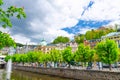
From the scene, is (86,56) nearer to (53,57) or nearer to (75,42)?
(53,57)

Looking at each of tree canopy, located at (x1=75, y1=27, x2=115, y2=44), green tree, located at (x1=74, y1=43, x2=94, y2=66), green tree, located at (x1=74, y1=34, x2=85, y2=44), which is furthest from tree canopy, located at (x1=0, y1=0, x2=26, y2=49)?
green tree, located at (x1=74, y1=34, x2=85, y2=44)

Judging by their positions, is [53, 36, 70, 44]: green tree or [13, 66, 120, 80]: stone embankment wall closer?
[13, 66, 120, 80]: stone embankment wall

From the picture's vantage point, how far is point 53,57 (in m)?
86.6

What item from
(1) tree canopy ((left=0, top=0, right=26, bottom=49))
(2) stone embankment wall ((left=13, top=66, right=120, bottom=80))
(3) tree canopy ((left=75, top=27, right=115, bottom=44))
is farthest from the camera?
(3) tree canopy ((left=75, top=27, right=115, bottom=44))

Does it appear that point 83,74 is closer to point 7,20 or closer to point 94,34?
point 7,20

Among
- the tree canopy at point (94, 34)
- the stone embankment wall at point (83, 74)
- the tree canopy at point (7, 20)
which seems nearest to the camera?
the tree canopy at point (7, 20)

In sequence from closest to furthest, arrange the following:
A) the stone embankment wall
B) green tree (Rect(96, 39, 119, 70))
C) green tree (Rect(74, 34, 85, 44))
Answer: the stone embankment wall, green tree (Rect(96, 39, 119, 70)), green tree (Rect(74, 34, 85, 44))

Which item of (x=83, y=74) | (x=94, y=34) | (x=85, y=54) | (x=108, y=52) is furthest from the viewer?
(x=94, y=34)

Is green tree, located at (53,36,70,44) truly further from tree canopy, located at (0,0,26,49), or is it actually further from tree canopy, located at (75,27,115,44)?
tree canopy, located at (0,0,26,49)

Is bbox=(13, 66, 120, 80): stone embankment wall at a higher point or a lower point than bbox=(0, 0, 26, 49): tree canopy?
lower

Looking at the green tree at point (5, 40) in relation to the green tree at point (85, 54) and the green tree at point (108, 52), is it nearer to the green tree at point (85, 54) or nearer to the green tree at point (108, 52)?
the green tree at point (108, 52)

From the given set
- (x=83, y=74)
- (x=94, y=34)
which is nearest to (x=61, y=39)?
(x=94, y=34)

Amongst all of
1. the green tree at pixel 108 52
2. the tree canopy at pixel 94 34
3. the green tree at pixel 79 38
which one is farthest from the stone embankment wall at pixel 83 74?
the green tree at pixel 79 38

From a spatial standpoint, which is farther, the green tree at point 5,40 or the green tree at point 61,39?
the green tree at point 61,39
